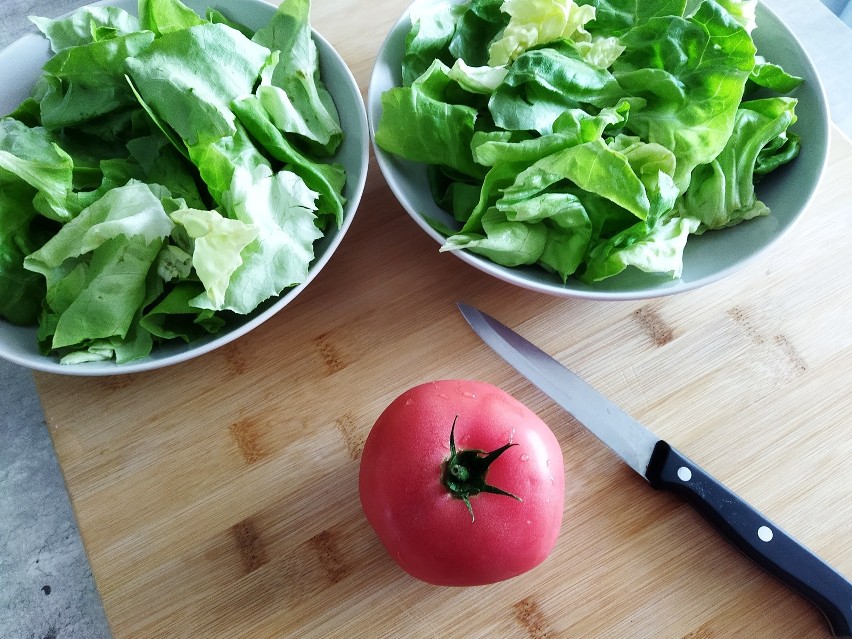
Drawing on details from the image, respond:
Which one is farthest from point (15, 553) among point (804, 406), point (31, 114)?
point (804, 406)

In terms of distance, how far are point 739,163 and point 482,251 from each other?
0.32 metres

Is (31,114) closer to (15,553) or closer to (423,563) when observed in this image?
(423,563)

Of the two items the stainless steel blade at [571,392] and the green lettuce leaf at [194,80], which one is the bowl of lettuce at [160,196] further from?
the stainless steel blade at [571,392]

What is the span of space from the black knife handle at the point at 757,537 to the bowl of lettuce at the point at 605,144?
18 centimetres

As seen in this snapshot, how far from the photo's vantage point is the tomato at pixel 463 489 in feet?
1.84

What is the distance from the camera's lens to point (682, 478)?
68cm

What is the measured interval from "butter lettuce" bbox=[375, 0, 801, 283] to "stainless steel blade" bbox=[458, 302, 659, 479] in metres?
0.09

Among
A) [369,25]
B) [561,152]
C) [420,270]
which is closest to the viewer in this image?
[561,152]

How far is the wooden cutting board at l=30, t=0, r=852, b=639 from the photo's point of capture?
669 millimetres

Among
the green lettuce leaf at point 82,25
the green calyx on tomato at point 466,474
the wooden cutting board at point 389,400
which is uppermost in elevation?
the green lettuce leaf at point 82,25

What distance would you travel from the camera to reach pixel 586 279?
2.45ft

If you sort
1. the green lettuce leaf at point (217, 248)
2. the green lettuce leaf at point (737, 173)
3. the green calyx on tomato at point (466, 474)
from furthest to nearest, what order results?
the green lettuce leaf at point (737, 173) < the green lettuce leaf at point (217, 248) < the green calyx on tomato at point (466, 474)

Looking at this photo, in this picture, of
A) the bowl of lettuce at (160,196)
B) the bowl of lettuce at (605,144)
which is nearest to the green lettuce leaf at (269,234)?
the bowl of lettuce at (160,196)

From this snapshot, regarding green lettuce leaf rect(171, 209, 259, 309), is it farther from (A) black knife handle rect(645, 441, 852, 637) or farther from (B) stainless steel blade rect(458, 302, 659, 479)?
(A) black knife handle rect(645, 441, 852, 637)
